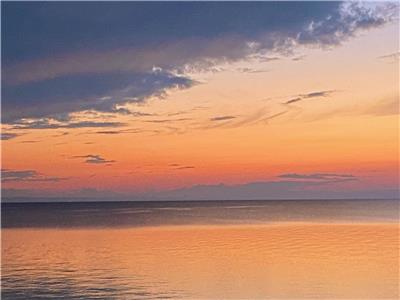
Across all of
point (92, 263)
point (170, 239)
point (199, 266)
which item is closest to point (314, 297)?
point (199, 266)

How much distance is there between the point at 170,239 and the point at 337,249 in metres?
7.22

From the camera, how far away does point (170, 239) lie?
915 inches

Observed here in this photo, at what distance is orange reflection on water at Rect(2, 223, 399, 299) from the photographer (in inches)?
453

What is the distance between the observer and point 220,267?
1434 centimetres

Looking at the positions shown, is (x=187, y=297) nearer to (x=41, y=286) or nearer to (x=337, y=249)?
(x=41, y=286)

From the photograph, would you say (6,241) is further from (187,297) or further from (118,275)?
(187,297)

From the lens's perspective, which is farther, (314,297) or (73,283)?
(73,283)

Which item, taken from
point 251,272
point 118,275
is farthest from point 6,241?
point 251,272

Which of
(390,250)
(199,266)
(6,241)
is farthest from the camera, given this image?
(6,241)

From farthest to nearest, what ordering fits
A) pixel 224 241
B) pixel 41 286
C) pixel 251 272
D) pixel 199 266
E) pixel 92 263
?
pixel 224 241
pixel 92 263
pixel 199 266
pixel 251 272
pixel 41 286

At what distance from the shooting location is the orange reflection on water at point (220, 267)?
11.5 metres

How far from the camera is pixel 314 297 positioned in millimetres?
10938

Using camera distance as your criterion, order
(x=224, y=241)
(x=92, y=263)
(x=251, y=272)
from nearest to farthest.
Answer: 1. (x=251, y=272)
2. (x=92, y=263)
3. (x=224, y=241)

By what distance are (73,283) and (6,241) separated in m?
13.4
